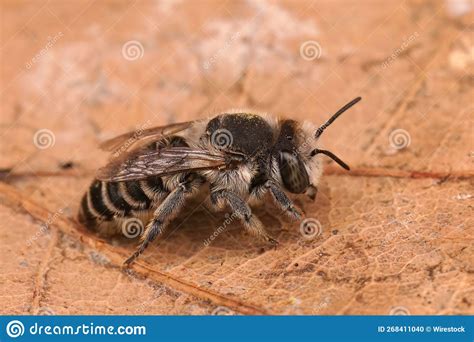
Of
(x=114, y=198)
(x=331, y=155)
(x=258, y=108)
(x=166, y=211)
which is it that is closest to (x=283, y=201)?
(x=331, y=155)

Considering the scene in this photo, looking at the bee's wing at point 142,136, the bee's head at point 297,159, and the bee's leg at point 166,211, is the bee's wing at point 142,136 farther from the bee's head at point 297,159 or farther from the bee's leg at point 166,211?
the bee's head at point 297,159

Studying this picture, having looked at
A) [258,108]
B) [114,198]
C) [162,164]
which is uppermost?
[258,108]

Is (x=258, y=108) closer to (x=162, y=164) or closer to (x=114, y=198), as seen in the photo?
(x=162, y=164)

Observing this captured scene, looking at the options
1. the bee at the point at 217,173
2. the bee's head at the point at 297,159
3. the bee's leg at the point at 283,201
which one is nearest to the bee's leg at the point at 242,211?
the bee at the point at 217,173

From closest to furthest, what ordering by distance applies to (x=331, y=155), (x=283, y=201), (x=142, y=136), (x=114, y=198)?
(x=283, y=201) → (x=331, y=155) → (x=114, y=198) → (x=142, y=136)

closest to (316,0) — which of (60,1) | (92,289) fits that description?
(60,1)

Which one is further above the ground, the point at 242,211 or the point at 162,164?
the point at 162,164
